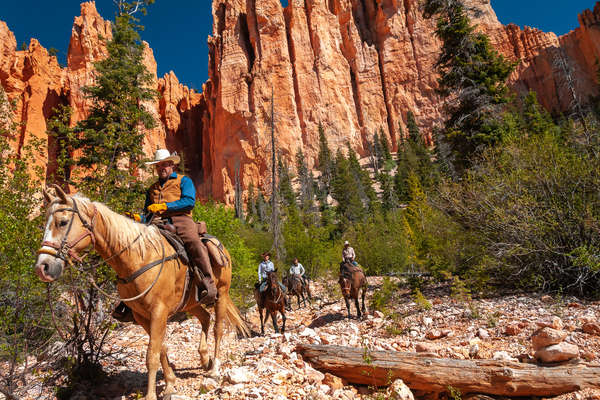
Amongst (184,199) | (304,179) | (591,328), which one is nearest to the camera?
(184,199)

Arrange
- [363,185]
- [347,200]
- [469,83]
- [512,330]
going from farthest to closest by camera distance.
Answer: [363,185] → [347,200] → [469,83] → [512,330]

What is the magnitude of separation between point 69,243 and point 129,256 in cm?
74

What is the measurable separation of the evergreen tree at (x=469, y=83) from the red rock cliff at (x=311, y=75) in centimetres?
4933

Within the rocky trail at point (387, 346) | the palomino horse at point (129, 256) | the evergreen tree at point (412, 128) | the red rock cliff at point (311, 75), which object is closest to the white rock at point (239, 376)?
the rocky trail at point (387, 346)

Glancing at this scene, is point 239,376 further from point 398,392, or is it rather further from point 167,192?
point 167,192

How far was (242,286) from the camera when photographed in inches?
552

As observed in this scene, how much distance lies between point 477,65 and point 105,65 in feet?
62.4

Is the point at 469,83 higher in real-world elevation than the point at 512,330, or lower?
higher

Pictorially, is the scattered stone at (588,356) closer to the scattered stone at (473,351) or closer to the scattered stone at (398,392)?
the scattered stone at (473,351)

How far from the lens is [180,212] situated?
5059 mm

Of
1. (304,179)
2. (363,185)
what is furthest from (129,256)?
(304,179)

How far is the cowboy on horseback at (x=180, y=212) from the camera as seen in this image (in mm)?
4887

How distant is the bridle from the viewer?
3273 millimetres

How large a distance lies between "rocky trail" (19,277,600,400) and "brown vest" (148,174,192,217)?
2.61m
